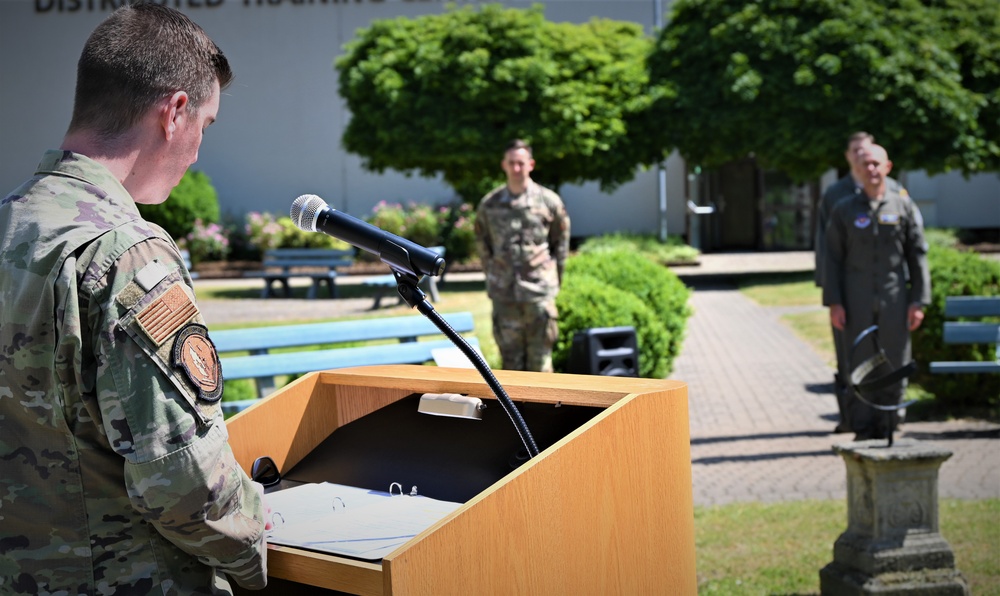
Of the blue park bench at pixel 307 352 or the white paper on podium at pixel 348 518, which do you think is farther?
the blue park bench at pixel 307 352

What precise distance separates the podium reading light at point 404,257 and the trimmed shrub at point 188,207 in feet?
84.3

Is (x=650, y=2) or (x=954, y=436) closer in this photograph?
(x=954, y=436)

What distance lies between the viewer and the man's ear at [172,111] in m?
1.68

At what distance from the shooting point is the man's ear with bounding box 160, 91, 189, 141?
5.50 ft

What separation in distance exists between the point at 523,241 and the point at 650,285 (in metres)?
3.33

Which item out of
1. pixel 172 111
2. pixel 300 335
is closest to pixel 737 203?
pixel 300 335

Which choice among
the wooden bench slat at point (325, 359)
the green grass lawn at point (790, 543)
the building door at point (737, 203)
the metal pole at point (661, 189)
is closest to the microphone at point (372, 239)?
the green grass lawn at point (790, 543)

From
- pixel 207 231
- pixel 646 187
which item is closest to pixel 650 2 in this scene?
pixel 646 187

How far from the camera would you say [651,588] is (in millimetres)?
2098

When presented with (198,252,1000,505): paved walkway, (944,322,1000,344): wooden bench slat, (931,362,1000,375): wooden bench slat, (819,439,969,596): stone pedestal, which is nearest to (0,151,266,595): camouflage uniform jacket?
(819,439,969,596): stone pedestal

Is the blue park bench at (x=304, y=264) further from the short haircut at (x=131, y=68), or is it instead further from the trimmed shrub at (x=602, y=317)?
the short haircut at (x=131, y=68)

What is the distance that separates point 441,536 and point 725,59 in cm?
2065

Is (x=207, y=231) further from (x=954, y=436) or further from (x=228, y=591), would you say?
(x=228, y=591)

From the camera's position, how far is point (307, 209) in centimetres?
201
